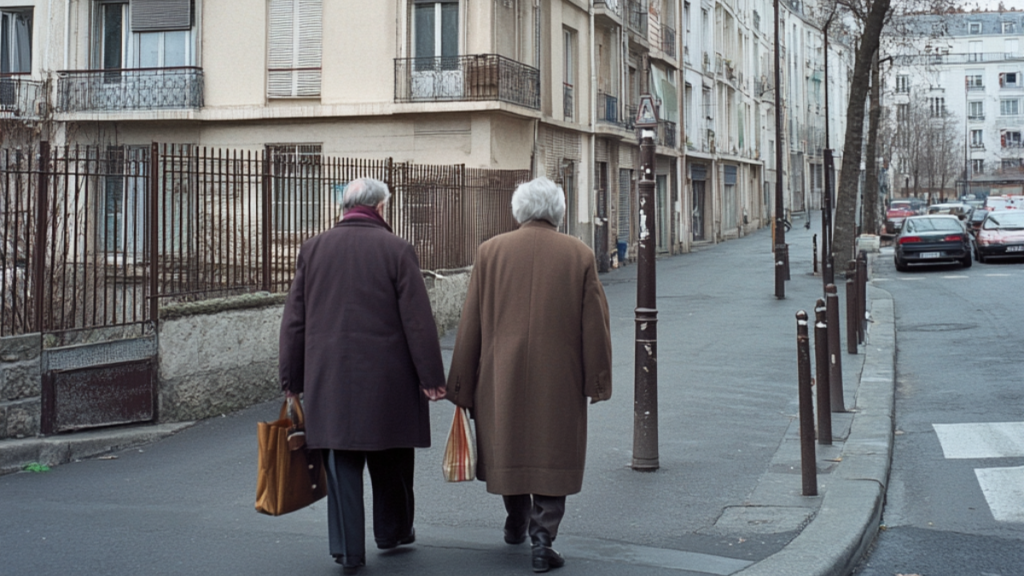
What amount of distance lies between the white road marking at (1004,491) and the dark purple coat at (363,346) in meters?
3.48

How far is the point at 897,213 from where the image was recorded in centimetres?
5300

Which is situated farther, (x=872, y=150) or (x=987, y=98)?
(x=987, y=98)

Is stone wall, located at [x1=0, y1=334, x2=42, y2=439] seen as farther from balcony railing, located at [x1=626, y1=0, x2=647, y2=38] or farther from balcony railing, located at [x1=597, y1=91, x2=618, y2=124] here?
balcony railing, located at [x1=626, y1=0, x2=647, y2=38]

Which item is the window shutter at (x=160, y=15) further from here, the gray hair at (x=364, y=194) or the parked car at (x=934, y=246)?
the gray hair at (x=364, y=194)

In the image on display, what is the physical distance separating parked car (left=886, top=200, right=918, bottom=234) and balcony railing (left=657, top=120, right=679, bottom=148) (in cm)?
1319

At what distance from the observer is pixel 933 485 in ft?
23.1

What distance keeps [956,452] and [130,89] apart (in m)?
21.8

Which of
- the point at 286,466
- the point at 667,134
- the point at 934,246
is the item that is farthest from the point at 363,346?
the point at 667,134

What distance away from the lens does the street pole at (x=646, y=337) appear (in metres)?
7.02

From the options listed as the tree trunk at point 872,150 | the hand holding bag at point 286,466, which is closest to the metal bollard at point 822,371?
the hand holding bag at point 286,466

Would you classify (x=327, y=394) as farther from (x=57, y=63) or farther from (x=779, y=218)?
(x=57, y=63)

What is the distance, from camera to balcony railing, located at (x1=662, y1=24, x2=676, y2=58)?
37.9 metres

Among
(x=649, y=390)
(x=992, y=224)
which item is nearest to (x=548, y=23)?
(x=992, y=224)

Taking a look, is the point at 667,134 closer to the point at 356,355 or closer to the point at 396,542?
the point at 396,542
